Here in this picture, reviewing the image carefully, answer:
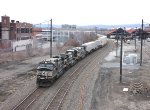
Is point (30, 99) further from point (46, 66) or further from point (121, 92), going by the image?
point (121, 92)

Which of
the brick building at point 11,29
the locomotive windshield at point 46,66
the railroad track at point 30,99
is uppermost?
the brick building at point 11,29

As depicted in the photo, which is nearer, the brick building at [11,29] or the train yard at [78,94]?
the train yard at [78,94]

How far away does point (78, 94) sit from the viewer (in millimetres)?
28625

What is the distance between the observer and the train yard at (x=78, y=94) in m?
24.6

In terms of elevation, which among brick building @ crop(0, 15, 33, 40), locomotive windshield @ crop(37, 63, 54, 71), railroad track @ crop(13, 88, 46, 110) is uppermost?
brick building @ crop(0, 15, 33, 40)

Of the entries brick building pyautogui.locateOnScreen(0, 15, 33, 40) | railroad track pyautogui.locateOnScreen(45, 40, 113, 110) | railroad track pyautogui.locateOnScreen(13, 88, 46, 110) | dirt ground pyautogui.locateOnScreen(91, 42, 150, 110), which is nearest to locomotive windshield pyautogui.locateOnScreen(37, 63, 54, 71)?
railroad track pyautogui.locateOnScreen(13, 88, 46, 110)

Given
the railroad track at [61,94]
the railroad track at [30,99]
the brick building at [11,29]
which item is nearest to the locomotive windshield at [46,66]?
the railroad track at [30,99]

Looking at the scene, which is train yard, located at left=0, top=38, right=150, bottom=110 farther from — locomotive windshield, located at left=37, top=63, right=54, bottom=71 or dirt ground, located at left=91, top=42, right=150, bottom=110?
locomotive windshield, located at left=37, top=63, right=54, bottom=71

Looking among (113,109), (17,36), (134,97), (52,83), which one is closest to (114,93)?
(134,97)

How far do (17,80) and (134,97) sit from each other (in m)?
15.2

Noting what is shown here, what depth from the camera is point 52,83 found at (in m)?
33.4

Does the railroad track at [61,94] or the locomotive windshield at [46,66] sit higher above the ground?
the locomotive windshield at [46,66]

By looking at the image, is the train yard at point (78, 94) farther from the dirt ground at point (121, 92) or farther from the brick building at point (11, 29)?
the brick building at point (11, 29)

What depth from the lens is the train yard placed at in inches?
967
